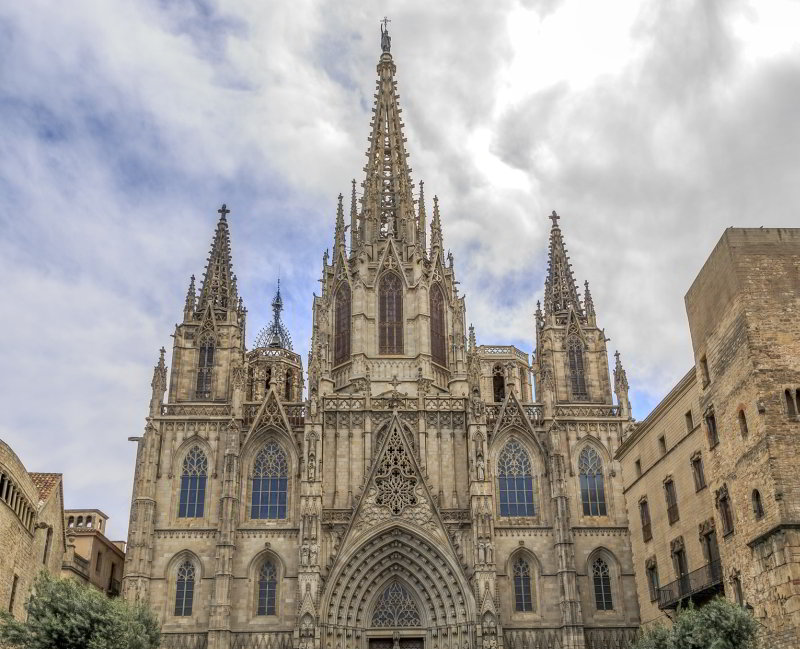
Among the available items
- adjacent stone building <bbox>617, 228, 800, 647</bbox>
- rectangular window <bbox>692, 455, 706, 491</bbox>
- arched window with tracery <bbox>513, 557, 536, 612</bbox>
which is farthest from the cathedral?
rectangular window <bbox>692, 455, 706, 491</bbox>

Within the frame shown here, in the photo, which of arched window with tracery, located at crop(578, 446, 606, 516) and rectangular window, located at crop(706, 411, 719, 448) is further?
arched window with tracery, located at crop(578, 446, 606, 516)

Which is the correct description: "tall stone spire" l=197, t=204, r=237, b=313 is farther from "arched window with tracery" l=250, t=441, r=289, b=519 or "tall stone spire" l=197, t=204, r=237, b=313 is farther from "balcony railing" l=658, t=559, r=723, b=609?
"balcony railing" l=658, t=559, r=723, b=609

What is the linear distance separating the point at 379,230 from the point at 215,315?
37.9 ft

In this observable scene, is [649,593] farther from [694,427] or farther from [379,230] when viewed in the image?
[379,230]

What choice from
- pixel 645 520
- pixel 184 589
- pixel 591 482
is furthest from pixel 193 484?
pixel 645 520

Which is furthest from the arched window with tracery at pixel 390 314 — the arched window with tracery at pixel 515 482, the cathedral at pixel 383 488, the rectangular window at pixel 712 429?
the rectangular window at pixel 712 429

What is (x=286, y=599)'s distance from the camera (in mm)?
43094

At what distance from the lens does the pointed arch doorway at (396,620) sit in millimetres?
42844

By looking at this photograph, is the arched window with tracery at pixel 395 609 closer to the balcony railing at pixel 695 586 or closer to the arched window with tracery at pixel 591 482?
the arched window with tracery at pixel 591 482

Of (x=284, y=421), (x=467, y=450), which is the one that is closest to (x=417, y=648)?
(x=467, y=450)

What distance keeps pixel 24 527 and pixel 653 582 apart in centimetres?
2740

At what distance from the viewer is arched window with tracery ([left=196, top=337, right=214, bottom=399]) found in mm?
49062

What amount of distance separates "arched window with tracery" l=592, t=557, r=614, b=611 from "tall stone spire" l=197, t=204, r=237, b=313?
82.7 feet

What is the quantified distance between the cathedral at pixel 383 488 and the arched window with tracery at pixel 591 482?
0.08m
